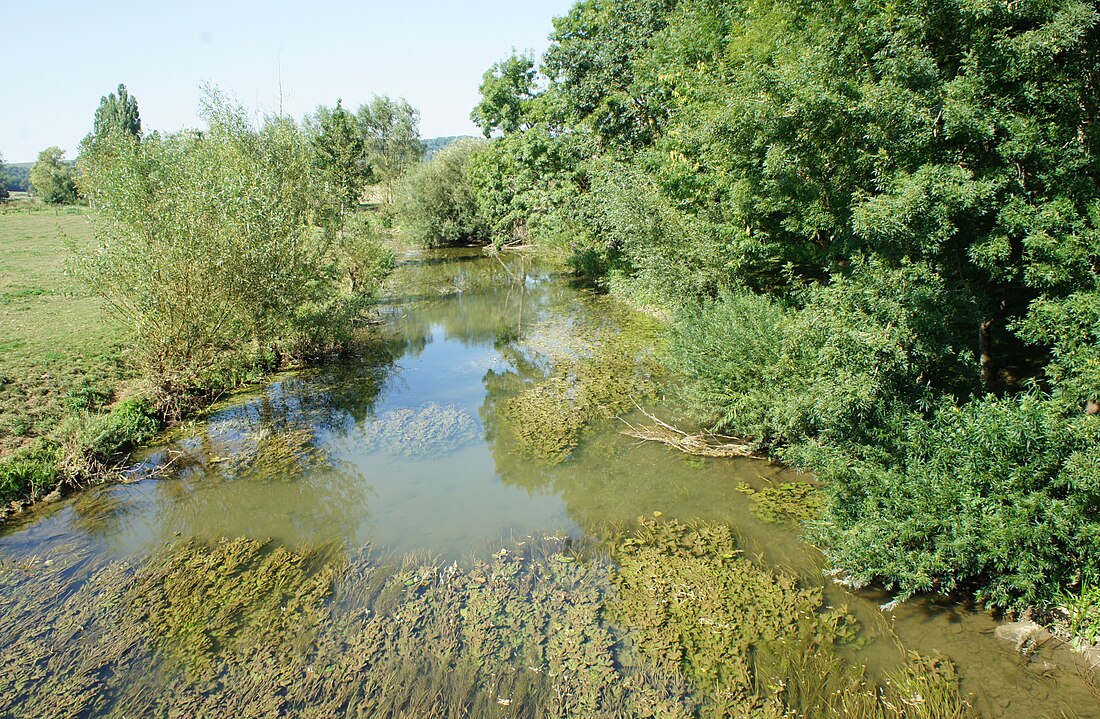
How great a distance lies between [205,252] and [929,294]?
44.3 feet

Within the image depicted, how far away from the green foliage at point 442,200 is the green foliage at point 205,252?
24353 millimetres

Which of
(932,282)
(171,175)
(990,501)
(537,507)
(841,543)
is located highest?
(171,175)

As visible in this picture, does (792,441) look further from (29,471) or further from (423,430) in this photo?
(29,471)

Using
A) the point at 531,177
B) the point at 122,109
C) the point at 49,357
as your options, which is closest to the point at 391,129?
the point at 122,109

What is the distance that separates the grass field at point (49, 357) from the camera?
486 inches

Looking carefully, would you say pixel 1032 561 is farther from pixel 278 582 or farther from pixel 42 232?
pixel 42 232

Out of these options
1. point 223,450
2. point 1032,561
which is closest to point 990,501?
point 1032,561

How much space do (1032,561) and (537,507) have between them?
658 centimetres

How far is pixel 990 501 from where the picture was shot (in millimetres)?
6762

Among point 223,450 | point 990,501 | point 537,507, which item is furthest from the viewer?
point 223,450

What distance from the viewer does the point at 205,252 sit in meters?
13.6

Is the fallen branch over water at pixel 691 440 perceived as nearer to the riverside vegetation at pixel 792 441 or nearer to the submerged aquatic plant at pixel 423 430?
the riverside vegetation at pixel 792 441

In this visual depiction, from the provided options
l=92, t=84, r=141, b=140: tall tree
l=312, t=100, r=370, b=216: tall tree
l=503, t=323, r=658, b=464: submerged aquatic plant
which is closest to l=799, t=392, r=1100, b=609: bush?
l=503, t=323, r=658, b=464: submerged aquatic plant

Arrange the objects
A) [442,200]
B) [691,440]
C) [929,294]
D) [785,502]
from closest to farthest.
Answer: [929,294] → [785,502] → [691,440] → [442,200]
